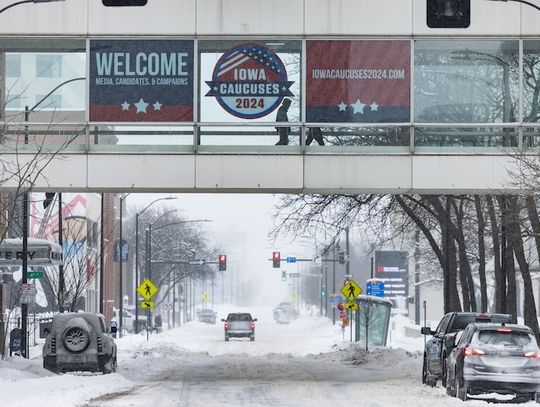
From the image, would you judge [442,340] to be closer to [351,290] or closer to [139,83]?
[139,83]

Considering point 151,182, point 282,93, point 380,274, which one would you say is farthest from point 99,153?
point 380,274

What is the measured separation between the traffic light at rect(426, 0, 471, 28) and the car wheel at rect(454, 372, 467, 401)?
27.6 feet

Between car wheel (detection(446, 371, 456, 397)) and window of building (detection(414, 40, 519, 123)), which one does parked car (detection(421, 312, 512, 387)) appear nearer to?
car wheel (detection(446, 371, 456, 397))

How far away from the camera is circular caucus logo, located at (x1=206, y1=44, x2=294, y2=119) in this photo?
30156 millimetres

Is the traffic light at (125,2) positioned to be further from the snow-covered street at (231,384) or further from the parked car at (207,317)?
the parked car at (207,317)

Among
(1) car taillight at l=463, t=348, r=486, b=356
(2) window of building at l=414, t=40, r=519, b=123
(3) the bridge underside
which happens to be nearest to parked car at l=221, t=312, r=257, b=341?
(3) the bridge underside

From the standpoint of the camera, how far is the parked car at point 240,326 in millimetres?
76875

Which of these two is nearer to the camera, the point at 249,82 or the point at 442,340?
the point at 442,340

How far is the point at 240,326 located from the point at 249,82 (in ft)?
158

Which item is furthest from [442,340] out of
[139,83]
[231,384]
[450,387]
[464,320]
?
[139,83]

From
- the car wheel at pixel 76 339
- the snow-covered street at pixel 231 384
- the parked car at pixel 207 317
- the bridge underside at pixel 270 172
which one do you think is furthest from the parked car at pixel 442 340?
the parked car at pixel 207 317

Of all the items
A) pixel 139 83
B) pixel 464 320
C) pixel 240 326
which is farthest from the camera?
pixel 240 326

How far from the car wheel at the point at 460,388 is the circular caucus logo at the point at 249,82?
30.0 feet

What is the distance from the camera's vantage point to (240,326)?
253ft
